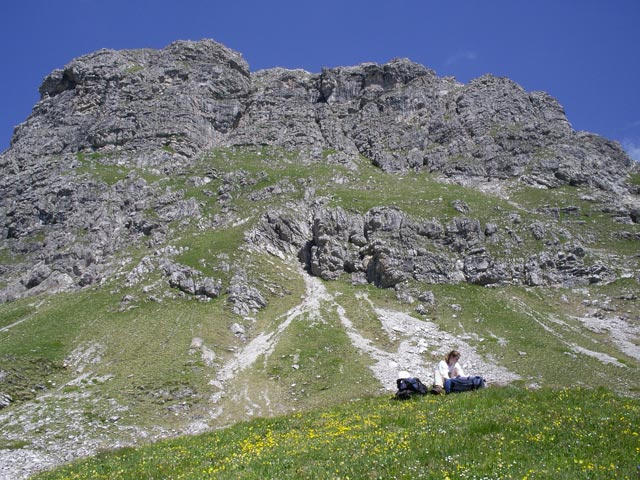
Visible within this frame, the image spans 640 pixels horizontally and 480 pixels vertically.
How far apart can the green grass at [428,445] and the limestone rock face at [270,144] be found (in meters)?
59.6

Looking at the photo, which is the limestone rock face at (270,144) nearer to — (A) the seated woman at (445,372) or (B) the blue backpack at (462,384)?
(A) the seated woman at (445,372)

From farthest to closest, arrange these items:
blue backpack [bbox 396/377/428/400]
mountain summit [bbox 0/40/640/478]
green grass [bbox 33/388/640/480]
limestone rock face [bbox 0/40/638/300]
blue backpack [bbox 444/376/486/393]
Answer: limestone rock face [bbox 0/40/638/300], mountain summit [bbox 0/40/640/478], blue backpack [bbox 396/377/428/400], blue backpack [bbox 444/376/486/393], green grass [bbox 33/388/640/480]

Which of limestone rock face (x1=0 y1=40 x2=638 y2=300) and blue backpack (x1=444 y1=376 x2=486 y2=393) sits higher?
limestone rock face (x1=0 y1=40 x2=638 y2=300)

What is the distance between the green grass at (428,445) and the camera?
10019 millimetres

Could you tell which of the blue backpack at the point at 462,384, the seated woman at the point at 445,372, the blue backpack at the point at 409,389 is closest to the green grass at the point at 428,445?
the blue backpack at the point at 409,389

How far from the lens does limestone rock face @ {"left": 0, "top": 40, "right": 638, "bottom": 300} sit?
87625mm

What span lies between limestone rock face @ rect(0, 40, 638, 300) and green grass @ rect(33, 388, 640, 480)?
59631mm

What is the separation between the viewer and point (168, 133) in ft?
450

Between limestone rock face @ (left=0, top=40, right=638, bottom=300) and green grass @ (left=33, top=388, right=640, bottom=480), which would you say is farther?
limestone rock face @ (left=0, top=40, right=638, bottom=300)

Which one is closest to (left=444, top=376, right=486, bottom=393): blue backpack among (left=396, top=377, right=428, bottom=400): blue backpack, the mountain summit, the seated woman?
the seated woman

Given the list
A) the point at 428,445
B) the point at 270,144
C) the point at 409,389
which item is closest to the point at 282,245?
the point at 270,144

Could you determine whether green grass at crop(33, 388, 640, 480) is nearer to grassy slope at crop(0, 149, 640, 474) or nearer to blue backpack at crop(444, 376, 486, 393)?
blue backpack at crop(444, 376, 486, 393)

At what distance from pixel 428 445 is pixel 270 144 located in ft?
443

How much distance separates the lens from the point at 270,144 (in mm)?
140375
